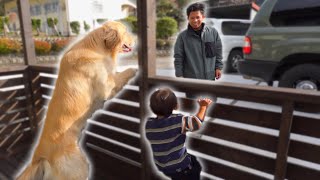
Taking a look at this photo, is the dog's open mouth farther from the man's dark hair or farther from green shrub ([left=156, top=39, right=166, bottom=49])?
green shrub ([left=156, top=39, right=166, bottom=49])

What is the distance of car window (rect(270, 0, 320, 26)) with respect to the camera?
4.31 meters

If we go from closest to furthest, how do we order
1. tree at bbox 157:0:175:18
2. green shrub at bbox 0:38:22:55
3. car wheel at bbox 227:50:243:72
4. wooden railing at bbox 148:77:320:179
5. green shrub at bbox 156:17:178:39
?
wooden railing at bbox 148:77:320:179 < car wheel at bbox 227:50:243:72 < green shrub at bbox 0:38:22:55 < green shrub at bbox 156:17:178:39 < tree at bbox 157:0:175:18

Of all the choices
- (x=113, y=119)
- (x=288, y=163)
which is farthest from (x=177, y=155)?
(x=113, y=119)

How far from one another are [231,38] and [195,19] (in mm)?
7560

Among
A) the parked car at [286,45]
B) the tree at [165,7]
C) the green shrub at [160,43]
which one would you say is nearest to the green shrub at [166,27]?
the green shrub at [160,43]

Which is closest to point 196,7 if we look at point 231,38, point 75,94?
point 75,94

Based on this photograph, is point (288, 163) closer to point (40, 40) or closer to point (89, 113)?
point (89, 113)

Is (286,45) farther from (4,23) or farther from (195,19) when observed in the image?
(4,23)

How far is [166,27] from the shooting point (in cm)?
1844

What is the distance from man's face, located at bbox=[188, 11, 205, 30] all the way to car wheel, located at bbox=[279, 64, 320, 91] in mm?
2933

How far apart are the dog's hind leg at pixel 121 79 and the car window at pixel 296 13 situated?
3.45 meters

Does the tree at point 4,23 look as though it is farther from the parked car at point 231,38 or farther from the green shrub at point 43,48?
the parked car at point 231,38

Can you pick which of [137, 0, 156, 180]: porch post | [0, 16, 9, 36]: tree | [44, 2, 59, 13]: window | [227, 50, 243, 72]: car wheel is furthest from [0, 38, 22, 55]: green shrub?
[137, 0, 156, 180]: porch post

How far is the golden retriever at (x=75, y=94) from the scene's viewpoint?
202 centimetres
